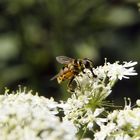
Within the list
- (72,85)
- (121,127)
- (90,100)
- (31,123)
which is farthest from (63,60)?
(31,123)

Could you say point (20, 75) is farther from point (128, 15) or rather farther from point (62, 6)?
point (128, 15)

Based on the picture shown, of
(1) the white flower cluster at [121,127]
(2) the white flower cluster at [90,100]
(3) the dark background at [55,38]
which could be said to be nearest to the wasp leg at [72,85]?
(2) the white flower cluster at [90,100]

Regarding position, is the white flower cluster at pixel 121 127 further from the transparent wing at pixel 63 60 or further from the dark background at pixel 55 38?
the dark background at pixel 55 38

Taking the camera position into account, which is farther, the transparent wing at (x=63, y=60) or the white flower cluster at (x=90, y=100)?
the transparent wing at (x=63, y=60)

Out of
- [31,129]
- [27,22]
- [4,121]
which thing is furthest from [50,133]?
[27,22]

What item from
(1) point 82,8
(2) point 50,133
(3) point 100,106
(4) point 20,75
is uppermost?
(1) point 82,8

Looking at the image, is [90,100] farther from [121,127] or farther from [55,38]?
[55,38]

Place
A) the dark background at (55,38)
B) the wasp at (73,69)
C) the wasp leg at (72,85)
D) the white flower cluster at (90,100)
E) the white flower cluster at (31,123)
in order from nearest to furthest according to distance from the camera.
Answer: the white flower cluster at (31,123) < the white flower cluster at (90,100) < the wasp leg at (72,85) < the wasp at (73,69) < the dark background at (55,38)
